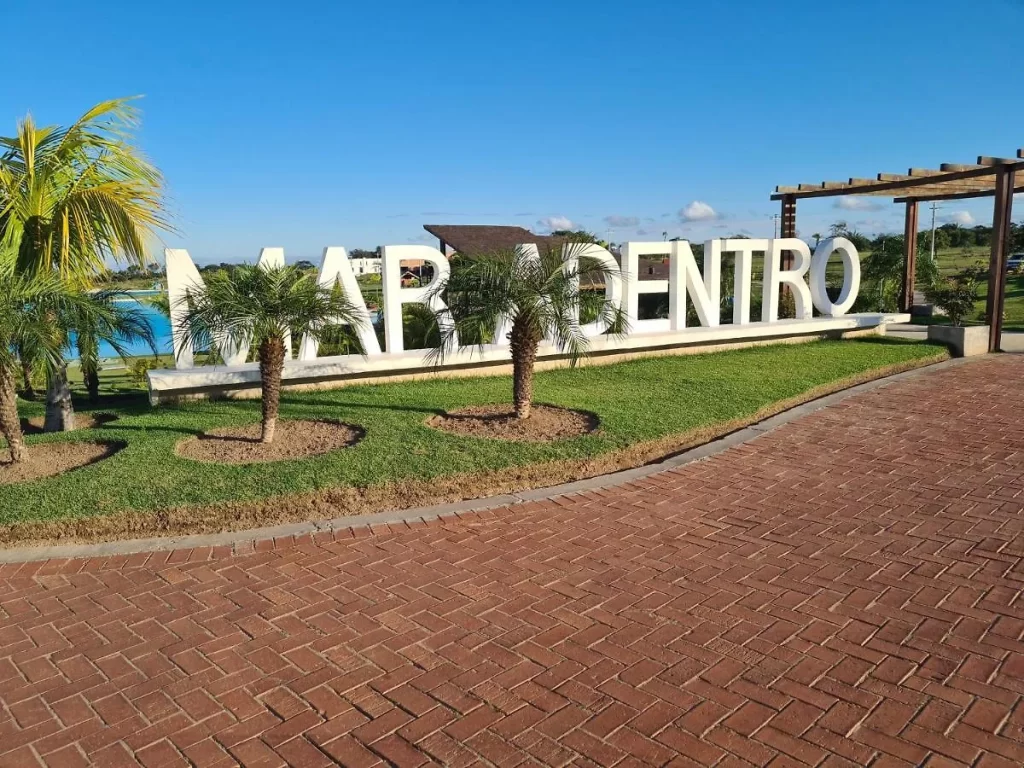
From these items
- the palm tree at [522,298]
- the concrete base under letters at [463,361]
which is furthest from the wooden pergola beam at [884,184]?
the palm tree at [522,298]

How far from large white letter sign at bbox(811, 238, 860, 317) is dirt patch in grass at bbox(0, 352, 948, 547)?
33.9ft

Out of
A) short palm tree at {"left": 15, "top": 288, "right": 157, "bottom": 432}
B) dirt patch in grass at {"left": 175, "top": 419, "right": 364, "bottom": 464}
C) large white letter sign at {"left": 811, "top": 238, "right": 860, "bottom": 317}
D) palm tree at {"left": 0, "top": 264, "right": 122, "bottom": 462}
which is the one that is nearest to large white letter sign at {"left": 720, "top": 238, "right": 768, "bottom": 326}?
large white letter sign at {"left": 811, "top": 238, "right": 860, "bottom": 317}

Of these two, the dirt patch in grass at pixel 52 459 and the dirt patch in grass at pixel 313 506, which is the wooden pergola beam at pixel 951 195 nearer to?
the dirt patch in grass at pixel 313 506

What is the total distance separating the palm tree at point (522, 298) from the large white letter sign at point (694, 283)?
531 centimetres

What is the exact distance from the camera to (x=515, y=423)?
8570 mm

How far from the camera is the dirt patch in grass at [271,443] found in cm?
740

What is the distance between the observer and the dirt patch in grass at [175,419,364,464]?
7.40 metres

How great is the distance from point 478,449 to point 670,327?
784cm

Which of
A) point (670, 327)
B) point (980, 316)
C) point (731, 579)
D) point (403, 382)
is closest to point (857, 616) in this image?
point (731, 579)

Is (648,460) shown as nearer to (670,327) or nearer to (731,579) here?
(731,579)

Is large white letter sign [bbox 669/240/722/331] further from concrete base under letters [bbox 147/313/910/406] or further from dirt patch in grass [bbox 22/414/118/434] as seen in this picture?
dirt patch in grass [bbox 22/414/118/434]

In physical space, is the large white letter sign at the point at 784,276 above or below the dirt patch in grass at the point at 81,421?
above

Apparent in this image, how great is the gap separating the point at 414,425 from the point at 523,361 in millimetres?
1489

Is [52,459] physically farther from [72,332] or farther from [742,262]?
[742,262]
